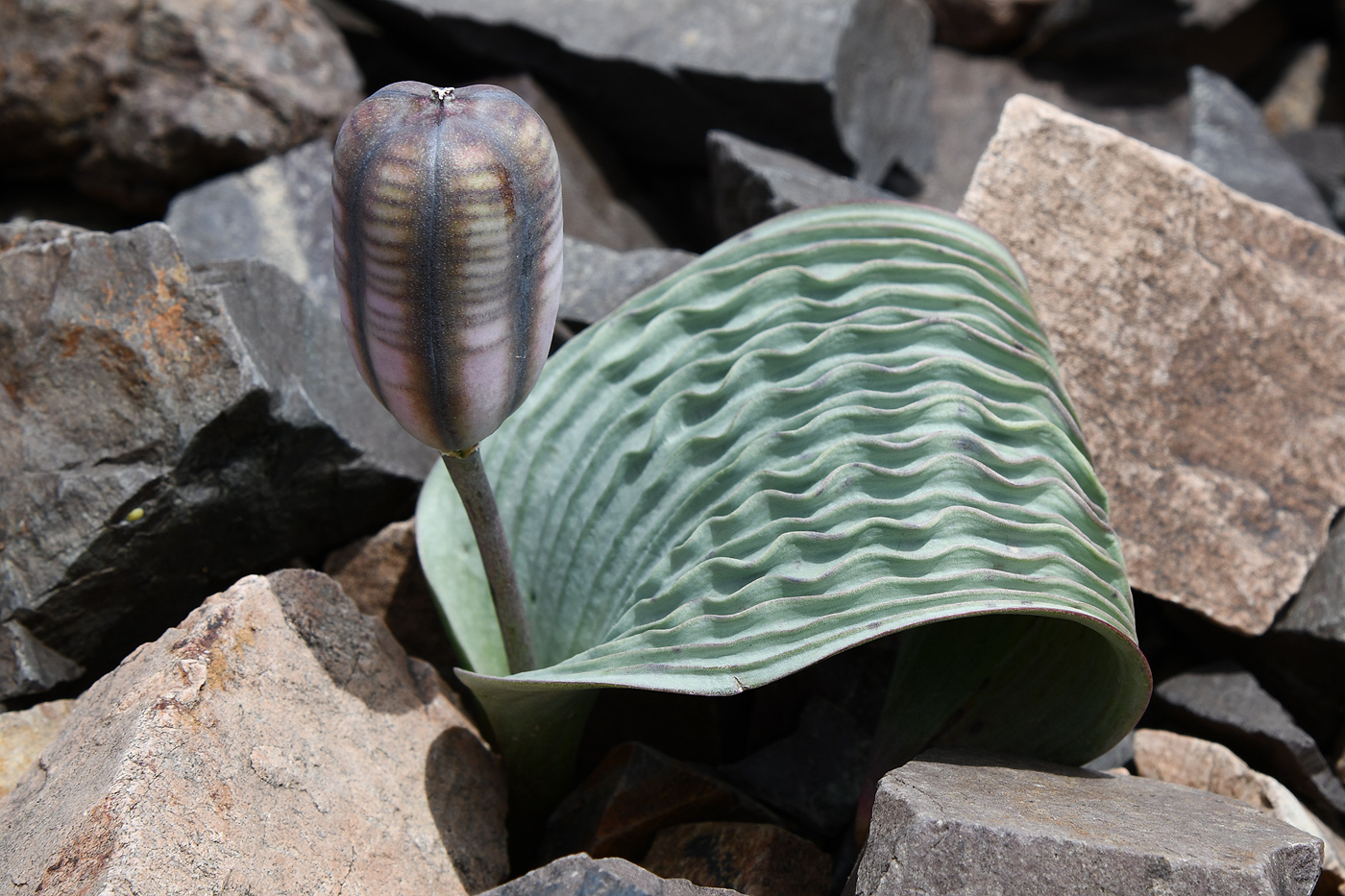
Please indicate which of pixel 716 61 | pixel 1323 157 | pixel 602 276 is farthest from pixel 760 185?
pixel 1323 157

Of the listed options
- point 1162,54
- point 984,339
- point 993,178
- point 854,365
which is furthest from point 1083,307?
point 1162,54

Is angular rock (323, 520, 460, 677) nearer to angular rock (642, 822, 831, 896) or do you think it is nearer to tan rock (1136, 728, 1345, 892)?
angular rock (642, 822, 831, 896)

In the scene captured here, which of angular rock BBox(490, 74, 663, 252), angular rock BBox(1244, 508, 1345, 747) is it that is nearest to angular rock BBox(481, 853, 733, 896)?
angular rock BBox(1244, 508, 1345, 747)

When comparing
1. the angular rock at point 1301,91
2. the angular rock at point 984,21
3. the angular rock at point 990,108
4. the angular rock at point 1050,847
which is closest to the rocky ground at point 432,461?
the angular rock at point 1050,847

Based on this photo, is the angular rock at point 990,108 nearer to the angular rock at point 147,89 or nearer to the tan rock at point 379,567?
Answer: the angular rock at point 147,89

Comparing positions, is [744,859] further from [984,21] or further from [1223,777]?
[984,21]
